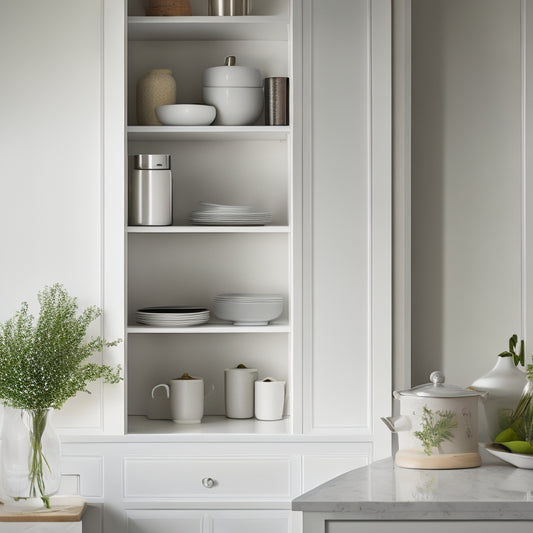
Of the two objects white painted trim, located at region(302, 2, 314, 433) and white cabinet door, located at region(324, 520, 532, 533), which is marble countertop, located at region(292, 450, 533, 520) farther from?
white painted trim, located at region(302, 2, 314, 433)

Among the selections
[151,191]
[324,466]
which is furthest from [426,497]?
[151,191]

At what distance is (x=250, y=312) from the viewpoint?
2764 mm

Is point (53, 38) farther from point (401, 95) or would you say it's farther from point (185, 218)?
point (401, 95)

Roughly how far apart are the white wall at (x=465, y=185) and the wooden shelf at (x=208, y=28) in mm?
537

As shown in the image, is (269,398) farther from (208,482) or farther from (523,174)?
(523,174)

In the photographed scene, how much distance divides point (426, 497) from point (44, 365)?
128 centimetres

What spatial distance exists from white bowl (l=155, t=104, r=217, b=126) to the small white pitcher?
3.10 feet

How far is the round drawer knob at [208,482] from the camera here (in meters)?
2.57

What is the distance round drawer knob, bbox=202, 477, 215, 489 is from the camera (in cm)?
257

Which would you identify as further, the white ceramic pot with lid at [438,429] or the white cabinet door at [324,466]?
the white cabinet door at [324,466]

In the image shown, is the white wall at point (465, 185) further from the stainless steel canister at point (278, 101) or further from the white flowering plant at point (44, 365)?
the white flowering plant at point (44, 365)

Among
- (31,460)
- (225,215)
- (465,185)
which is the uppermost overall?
(465,185)

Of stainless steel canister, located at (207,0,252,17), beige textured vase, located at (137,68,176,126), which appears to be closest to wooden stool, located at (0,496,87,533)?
beige textured vase, located at (137,68,176,126)

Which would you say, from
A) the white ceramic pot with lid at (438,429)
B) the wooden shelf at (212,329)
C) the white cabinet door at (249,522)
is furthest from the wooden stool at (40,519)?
the white ceramic pot with lid at (438,429)
